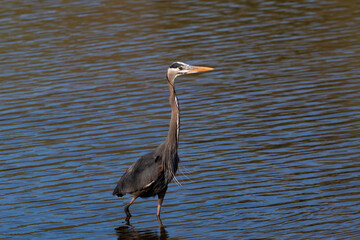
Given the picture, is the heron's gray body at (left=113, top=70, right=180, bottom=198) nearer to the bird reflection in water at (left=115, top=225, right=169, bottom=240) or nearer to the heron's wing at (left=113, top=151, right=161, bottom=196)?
the heron's wing at (left=113, top=151, right=161, bottom=196)

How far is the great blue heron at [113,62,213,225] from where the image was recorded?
10.0 m

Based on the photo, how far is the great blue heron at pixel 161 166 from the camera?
10.0m

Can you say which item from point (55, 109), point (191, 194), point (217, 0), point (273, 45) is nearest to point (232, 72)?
point (273, 45)

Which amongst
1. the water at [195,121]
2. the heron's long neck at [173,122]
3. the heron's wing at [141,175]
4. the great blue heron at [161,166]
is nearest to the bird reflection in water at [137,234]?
the water at [195,121]

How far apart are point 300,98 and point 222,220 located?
19.6 feet

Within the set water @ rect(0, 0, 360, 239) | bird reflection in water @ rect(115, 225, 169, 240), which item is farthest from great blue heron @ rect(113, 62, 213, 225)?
Answer: water @ rect(0, 0, 360, 239)

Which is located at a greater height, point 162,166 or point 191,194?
point 162,166

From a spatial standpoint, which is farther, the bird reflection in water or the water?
the water

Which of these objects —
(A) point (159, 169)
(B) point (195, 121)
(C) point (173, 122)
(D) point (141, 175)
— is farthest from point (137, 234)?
(B) point (195, 121)

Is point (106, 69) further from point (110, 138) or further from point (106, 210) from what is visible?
point (106, 210)

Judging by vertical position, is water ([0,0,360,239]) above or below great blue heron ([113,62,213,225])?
below

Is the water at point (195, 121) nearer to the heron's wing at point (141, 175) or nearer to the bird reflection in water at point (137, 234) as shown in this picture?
the bird reflection in water at point (137, 234)

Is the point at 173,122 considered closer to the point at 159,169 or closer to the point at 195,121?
the point at 159,169

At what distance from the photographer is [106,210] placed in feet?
34.8
